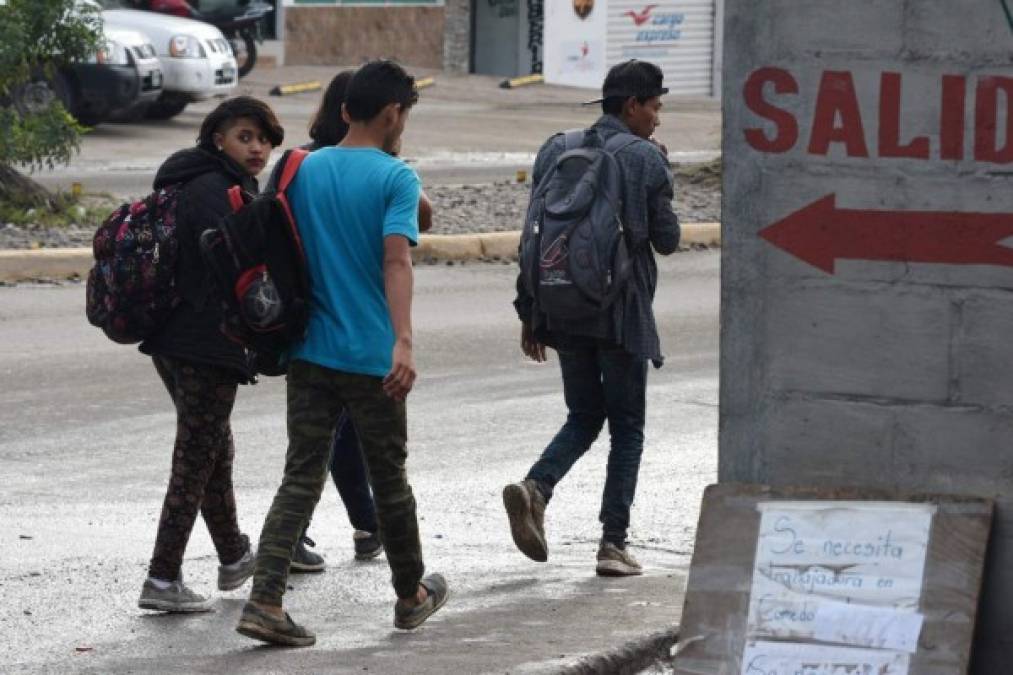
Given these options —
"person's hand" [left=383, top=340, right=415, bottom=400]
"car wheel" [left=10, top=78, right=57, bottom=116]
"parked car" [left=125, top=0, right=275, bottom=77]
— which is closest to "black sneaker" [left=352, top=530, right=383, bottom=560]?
"person's hand" [left=383, top=340, right=415, bottom=400]

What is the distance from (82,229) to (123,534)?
25.6 ft

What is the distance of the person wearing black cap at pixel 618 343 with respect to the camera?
6.95 metres

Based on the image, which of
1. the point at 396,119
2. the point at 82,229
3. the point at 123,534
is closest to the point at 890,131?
the point at 396,119

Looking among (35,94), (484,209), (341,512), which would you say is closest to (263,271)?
(341,512)

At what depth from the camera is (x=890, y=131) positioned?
Result: 5152mm

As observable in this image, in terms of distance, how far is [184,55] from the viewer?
76.5 feet

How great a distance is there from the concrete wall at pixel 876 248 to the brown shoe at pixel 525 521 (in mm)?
1729

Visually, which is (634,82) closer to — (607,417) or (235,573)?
(607,417)

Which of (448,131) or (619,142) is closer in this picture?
(619,142)

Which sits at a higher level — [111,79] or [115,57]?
[115,57]

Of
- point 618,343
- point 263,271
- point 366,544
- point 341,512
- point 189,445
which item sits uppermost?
point 263,271

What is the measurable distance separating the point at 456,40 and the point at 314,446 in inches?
1185

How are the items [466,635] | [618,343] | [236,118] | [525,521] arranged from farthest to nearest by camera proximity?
[525,521], [618,343], [236,118], [466,635]

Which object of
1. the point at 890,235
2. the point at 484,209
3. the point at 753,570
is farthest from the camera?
the point at 484,209
